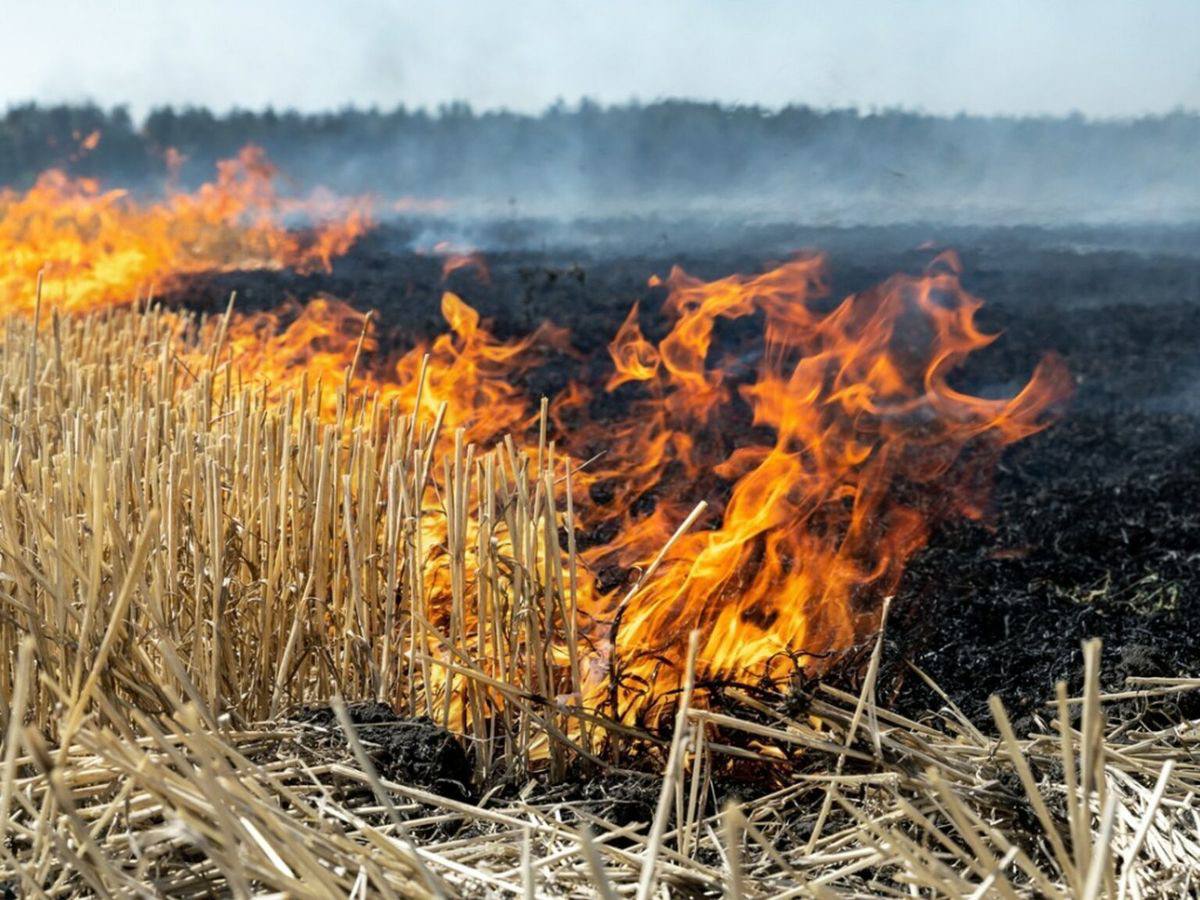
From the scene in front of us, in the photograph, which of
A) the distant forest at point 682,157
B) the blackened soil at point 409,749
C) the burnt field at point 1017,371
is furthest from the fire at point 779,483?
the distant forest at point 682,157

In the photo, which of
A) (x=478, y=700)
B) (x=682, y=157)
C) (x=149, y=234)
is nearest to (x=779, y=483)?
(x=478, y=700)

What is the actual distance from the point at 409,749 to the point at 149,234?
17.7 metres

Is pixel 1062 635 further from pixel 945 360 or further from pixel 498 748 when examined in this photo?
pixel 945 360

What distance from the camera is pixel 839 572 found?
10.8 feet

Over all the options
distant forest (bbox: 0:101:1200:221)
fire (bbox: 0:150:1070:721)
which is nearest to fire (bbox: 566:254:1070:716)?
fire (bbox: 0:150:1070:721)

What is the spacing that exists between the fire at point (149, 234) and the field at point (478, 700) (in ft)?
22.5

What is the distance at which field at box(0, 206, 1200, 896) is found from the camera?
167cm

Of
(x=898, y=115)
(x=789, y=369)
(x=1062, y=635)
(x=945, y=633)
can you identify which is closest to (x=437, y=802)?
(x=945, y=633)

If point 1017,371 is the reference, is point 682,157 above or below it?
above

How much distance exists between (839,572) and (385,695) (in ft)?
4.33

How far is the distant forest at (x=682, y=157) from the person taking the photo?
43.8 feet

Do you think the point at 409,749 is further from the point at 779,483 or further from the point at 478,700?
the point at 779,483

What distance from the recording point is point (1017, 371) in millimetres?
8672

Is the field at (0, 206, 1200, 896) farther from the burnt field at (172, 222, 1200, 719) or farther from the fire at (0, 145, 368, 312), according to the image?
the fire at (0, 145, 368, 312)
